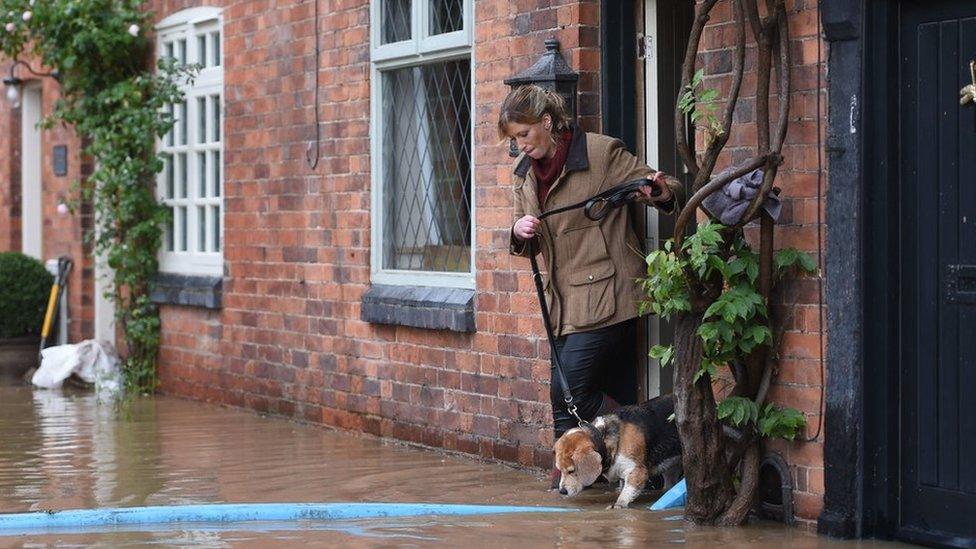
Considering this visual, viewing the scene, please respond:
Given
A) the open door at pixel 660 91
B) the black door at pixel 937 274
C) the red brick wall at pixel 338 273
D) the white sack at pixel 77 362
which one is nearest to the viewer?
the black door at pixel 937 274

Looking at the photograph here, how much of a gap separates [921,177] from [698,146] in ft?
3.99

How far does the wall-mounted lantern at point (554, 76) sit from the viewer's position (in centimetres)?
841

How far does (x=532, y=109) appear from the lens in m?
7.87

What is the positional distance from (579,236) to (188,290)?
571cm

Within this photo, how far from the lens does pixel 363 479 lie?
8.79 metres

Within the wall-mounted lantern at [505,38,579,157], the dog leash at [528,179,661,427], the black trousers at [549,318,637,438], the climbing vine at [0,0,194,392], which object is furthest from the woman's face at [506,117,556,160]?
the climbing vine at [0,0,194,392]

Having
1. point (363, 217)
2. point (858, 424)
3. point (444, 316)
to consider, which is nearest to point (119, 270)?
point (363, 217)

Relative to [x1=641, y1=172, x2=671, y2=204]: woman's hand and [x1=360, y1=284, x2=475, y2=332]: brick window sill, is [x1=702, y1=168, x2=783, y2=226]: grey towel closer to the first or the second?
[x1=641, y1=172, x2=671, y2=204]: woman's hand

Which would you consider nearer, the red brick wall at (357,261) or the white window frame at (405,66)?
the red brick wall at (357,261)

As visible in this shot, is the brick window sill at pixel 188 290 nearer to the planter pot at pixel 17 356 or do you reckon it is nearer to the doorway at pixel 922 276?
the planter pot at pixel 17 356

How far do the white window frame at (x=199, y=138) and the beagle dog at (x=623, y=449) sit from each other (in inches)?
226

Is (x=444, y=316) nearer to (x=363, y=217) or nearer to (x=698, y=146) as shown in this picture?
(x=363, y=217)

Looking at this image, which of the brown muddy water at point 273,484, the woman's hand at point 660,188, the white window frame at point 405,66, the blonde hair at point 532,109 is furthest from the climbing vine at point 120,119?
the woman's hand at point 660,188

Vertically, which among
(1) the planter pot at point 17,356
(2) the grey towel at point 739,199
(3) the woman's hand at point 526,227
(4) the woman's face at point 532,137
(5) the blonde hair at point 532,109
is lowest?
(1) the planter pot at point 17,356
